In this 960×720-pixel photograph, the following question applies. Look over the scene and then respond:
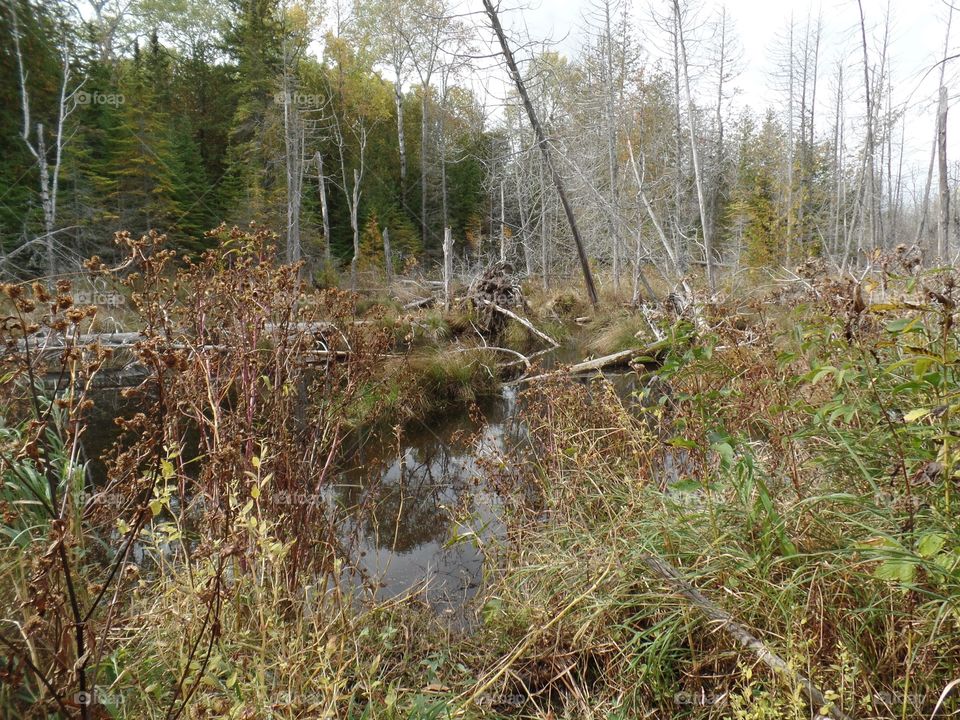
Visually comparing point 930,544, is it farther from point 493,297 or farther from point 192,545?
point 493,297

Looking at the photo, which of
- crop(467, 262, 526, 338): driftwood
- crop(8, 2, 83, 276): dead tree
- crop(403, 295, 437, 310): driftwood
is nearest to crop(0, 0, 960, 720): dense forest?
crop(8, 2, 83, 276): dead tree

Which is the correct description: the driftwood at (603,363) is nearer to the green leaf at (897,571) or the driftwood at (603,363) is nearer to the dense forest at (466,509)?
the dense forest at (466,509)

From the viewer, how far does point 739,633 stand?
5.89 ft

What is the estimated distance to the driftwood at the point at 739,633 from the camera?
153 centimetres

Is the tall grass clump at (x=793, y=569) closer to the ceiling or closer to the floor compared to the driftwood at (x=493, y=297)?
closer to the floor

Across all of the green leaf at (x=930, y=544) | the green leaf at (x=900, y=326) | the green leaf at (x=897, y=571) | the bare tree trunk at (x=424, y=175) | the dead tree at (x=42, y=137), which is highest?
the bare tree trunk at (x=424, y=175)

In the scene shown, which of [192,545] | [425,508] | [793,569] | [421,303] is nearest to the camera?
[793,569]

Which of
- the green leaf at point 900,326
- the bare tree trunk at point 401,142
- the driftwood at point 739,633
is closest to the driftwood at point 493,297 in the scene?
the driftwood at point 739,633

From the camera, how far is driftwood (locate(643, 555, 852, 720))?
5.03 ft

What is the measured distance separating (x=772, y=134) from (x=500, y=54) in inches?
1164

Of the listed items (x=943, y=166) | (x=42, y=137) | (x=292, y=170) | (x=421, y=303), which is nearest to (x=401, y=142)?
(x=292, y=170)

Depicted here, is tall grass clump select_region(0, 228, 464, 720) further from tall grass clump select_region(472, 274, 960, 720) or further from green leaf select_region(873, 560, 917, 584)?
green leaf select_region(873, 560, 917, 584)

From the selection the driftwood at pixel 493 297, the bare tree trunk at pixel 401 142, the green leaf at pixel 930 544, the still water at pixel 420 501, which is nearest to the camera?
the green leaf at pixel 930 544

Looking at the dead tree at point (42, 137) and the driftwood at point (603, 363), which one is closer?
the driftwood at point (603, 363)
